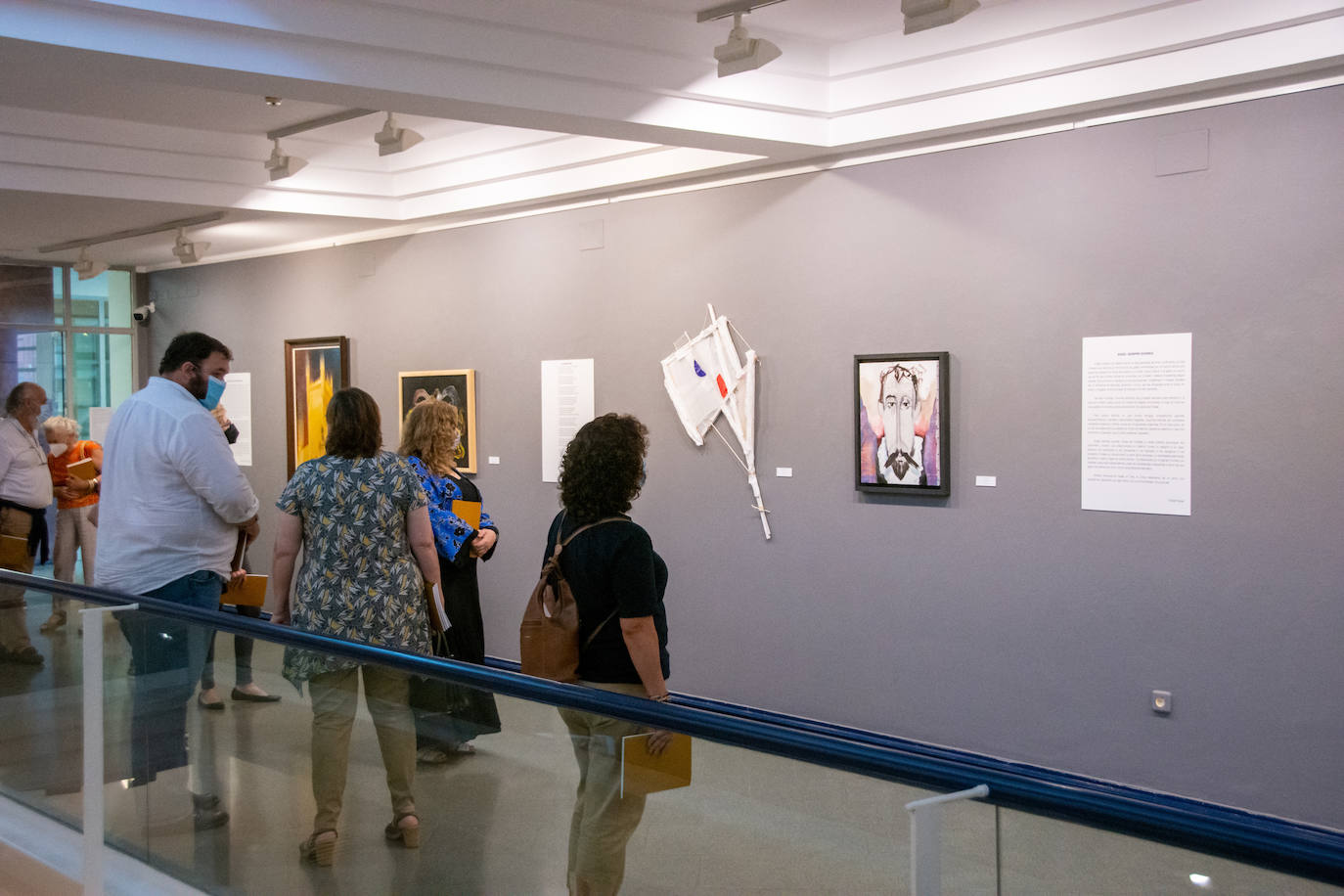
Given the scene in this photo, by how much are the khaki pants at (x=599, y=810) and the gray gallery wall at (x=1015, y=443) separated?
12.3 ft

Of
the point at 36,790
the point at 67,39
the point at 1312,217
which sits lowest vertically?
the point at 36,790

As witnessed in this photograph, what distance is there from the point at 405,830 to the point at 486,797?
1.11 feet

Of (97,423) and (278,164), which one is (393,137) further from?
(97,423)

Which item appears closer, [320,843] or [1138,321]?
[320,843]

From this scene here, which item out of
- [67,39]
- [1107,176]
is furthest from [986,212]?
[67,39]

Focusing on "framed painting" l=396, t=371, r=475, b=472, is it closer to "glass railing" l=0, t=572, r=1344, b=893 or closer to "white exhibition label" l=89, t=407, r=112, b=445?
"glass railing" l=0, t=572, r=1344, b=893

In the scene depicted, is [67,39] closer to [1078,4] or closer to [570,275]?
[570,275]

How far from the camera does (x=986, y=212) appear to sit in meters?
5.72

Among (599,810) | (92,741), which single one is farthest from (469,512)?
(599,810)

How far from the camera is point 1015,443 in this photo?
568 centimetres

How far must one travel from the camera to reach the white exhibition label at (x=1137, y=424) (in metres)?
5.16

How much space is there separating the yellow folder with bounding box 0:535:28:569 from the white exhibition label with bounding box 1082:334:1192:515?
231 inches

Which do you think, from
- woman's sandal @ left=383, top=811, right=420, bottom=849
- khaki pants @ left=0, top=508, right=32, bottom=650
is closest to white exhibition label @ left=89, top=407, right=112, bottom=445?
khaki pants @ left=0, top=508, right=32, bottom=650

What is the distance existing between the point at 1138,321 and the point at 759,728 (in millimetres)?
4014
